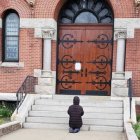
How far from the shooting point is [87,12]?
14.0 m

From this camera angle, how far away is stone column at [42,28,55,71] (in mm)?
13422

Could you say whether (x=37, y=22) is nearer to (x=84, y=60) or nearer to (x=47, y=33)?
(x=47, y=33)

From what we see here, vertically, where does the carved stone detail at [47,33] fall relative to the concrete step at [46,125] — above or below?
above

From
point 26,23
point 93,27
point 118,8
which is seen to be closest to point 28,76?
point 26,23

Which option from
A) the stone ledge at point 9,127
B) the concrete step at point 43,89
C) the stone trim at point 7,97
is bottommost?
the stone ledge at point 9,127

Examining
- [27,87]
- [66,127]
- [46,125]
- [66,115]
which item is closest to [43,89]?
[27,87]

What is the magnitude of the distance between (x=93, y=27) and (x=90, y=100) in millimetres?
2924

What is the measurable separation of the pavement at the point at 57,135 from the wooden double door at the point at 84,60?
3.29 metres

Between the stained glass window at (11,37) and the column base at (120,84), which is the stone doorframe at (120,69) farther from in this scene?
the stained glass window at (11,37)

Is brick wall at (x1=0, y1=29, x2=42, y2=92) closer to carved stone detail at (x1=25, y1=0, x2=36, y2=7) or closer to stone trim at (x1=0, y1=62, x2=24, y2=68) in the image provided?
stone trim at (x1=0, y1=62, x2=24, y2=68)

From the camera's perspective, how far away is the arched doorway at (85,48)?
540 inches

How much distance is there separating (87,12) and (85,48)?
144 centimetres

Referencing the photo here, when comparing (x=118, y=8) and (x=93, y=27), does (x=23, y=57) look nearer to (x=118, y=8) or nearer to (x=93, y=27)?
(x=93, y=27)

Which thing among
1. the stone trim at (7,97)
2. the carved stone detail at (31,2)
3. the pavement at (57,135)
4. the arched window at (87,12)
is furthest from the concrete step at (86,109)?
the carved stone detail at (31,2)
